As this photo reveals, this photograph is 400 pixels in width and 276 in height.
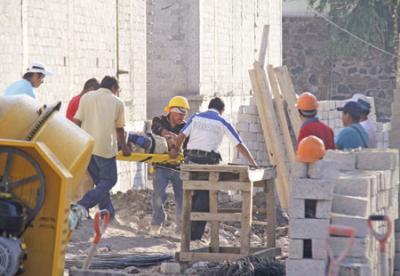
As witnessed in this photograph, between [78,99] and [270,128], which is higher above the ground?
[78,99]

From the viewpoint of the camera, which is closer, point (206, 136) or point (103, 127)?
point (206, 136)

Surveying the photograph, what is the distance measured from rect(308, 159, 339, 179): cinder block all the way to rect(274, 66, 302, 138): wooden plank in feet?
30.7

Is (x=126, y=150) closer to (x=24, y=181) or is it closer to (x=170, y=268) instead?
(x=170, y=268)

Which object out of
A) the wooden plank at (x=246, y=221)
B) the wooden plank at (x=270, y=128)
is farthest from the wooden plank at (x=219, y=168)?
the wooden plank at (x=270, y=128)

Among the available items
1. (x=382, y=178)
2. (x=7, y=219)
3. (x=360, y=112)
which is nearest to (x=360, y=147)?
(x=360, y=112)

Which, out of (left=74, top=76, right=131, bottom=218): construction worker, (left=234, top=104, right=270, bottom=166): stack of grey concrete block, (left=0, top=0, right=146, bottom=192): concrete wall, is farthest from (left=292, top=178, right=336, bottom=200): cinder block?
(left=234, top=104, right=270, bottom=166): stack of grey concrete block

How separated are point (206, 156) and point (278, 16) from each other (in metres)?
20.3

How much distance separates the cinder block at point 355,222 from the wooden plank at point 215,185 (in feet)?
8.71

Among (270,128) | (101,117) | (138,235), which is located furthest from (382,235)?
(270,128)

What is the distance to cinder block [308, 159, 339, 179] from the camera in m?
10.4

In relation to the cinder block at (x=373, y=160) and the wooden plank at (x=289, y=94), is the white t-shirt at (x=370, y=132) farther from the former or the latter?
the wooden plank at (x=289, y=94)

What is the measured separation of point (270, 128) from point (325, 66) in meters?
20.2

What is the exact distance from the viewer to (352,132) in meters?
13.1

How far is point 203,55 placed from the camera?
2711cm
